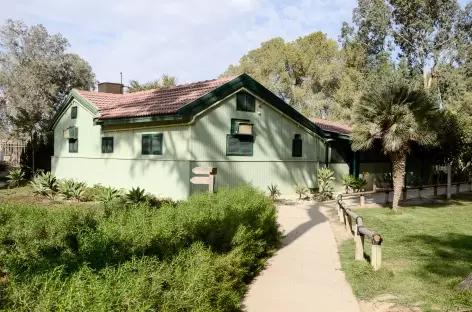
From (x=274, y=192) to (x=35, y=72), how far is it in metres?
22.9

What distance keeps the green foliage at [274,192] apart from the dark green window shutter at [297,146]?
2136mm

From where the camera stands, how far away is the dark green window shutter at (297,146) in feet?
63.3

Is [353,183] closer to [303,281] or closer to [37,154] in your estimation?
[303,281]

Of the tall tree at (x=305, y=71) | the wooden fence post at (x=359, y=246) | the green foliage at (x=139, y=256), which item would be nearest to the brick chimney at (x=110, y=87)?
the green foliage at (x=139, y=256)

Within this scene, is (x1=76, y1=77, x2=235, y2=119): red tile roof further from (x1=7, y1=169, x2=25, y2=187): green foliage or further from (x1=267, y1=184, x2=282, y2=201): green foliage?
(x1=7, y1=169, x2=25, y2=187): green foliage

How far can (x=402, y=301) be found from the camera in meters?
5.92

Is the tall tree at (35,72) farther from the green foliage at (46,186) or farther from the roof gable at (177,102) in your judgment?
the green foliage at (46,186)

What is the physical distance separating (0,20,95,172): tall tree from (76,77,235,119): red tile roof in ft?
38.0

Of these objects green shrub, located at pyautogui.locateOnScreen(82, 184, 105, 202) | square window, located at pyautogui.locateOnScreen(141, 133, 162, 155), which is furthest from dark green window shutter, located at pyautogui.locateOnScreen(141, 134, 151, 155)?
green shrub, located at pyautogui.locateOnScreen(82, 184, 105, 202)

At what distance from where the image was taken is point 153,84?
3956 cm

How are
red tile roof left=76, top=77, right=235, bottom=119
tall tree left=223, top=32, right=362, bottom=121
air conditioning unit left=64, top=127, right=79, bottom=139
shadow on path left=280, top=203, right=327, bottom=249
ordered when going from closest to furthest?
shadow on path left=280, top=203, right=327, bottom=249 → red tile roof left=76, top=77, right=235, bottom=119 → air conditioning unit left=64, top=127, right=79, bottom=139 → tall tree left=223, top=32, right=362, bottom=121

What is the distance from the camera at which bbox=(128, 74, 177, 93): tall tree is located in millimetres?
39375

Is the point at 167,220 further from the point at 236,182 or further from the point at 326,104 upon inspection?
the point at 326,104

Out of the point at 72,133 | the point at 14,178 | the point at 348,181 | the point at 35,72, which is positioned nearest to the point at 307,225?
the point at 348,181
